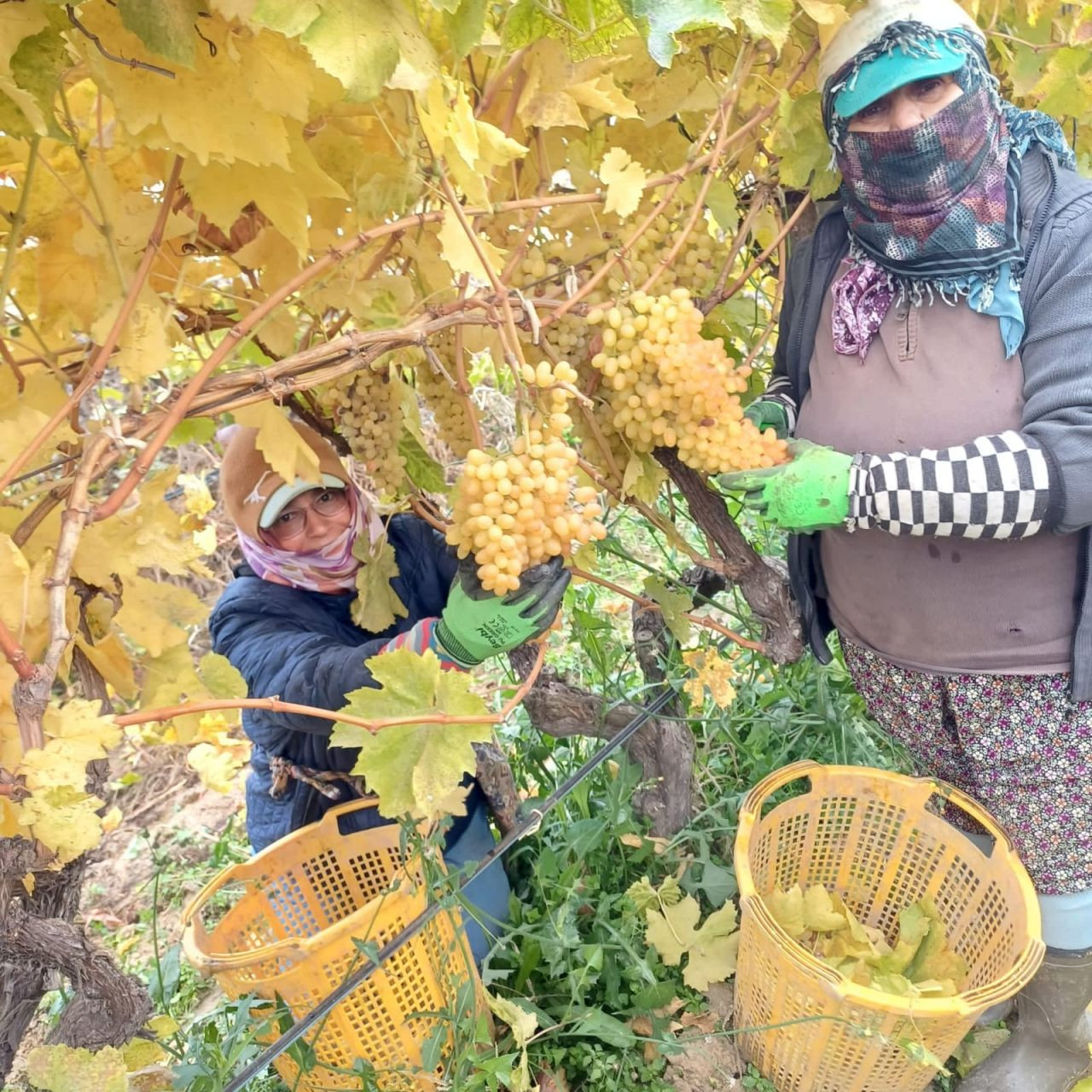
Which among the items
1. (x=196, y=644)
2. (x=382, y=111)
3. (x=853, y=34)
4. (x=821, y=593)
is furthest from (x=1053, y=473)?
(x=196, y=644)

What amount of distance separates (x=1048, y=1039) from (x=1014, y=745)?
78cm

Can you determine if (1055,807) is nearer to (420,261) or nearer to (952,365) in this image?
(952,365)

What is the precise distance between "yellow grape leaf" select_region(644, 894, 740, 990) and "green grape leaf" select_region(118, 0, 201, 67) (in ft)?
5.69

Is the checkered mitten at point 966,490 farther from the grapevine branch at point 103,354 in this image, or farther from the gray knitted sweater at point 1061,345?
the grapevine branch at point 103,354

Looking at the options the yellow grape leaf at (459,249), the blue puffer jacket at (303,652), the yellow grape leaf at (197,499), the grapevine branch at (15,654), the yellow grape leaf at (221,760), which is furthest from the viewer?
the yellow grape leaf at (197,499)

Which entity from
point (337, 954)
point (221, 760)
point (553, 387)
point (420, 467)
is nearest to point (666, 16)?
point (553, 387)

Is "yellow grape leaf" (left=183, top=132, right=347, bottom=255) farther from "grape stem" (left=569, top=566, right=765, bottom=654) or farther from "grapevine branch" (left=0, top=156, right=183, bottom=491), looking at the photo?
"grape stem" (left=569, top=566, right=765, bottom=654)

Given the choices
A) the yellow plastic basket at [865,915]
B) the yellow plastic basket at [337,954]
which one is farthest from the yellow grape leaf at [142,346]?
the yellow plastic basket at [865,915]

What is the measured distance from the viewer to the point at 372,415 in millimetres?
1423

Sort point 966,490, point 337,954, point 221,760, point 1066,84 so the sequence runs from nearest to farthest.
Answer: point 966,490 → point 1066,84 → point 337,954 → point 221,760

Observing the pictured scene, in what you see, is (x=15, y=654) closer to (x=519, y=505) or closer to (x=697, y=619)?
(x=519, y=505)

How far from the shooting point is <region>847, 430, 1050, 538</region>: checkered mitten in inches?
47.4

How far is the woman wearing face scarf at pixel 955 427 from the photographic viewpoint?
1.22 metres

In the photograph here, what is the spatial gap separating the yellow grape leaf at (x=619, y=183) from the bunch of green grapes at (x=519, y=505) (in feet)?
0.89
